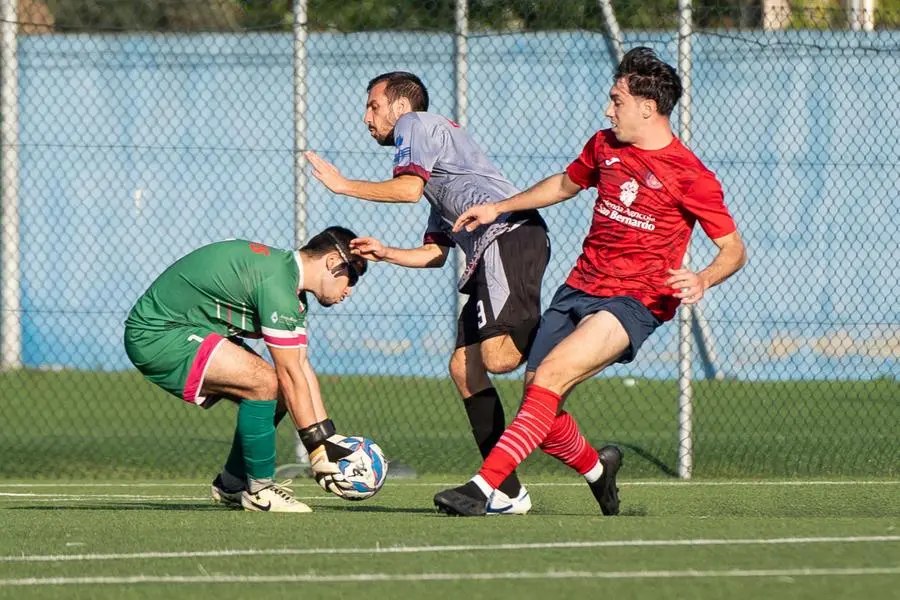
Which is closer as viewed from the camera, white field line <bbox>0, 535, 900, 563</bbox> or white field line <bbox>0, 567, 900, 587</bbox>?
white field line <bbox>0, 567, 900, 587</bbox>

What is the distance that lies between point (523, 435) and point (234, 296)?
62.6 inches

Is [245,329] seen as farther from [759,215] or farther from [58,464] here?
[759,215]

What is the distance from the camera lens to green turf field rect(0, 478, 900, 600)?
479 centimetres

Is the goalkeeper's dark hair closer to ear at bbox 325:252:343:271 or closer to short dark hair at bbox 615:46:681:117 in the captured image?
ear at bbox 325:252:343:271

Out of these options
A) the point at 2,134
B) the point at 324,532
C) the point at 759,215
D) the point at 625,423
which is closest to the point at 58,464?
the point at 2,134

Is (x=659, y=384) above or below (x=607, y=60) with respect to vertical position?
below

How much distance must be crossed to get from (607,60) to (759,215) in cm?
188

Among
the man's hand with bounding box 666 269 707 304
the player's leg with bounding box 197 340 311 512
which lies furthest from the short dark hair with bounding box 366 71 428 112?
the man's hand with bounding box 666 269 707 304

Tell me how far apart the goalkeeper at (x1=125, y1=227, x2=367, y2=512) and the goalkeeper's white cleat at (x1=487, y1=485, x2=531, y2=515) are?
67 centimetres

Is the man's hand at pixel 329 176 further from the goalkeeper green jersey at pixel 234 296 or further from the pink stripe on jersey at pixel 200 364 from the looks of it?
the pink stripe on jersey at pixel 200 364

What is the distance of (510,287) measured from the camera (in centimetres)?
750

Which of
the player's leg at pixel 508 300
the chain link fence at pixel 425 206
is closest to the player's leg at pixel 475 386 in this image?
the player's leg at pixel 508 300

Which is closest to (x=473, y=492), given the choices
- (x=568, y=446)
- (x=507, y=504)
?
(x=507, y=504)

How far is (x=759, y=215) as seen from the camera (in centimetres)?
1411
